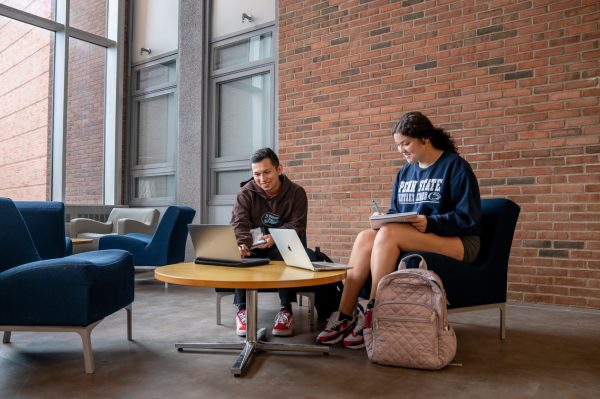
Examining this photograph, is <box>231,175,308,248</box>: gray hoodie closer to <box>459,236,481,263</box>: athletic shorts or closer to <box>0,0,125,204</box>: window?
<box>459,236,481,263</box>: athletic shorts

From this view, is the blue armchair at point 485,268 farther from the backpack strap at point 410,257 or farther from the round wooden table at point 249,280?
the round wooden table at point 249,280

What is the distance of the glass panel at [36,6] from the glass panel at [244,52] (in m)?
2.22

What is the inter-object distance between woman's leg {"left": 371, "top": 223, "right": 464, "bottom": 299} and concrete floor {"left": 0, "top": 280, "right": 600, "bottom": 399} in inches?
16.2

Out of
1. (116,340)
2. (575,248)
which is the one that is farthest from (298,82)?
(116,340)

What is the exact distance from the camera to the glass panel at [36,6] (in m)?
5.79

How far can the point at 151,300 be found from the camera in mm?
3818

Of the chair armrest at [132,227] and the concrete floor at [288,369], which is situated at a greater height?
the chair armrest at [132,227]

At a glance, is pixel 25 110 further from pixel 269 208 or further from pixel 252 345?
pixel 252 345

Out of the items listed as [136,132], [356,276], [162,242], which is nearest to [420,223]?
[356,276]

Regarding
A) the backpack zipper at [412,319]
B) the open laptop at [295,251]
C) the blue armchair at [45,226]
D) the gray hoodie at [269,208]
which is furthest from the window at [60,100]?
the backpack zipper at [412,319]

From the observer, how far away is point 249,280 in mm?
1883

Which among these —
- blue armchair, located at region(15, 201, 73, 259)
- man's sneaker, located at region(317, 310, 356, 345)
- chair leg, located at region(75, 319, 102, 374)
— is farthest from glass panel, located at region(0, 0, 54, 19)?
man's sneaker, located at region(317, 310, 356, 345)

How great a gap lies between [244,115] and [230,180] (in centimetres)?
74

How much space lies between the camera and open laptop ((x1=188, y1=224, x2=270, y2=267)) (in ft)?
7.39
